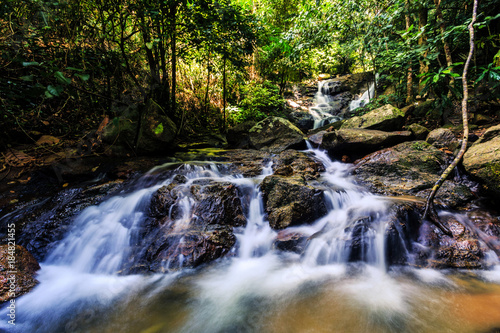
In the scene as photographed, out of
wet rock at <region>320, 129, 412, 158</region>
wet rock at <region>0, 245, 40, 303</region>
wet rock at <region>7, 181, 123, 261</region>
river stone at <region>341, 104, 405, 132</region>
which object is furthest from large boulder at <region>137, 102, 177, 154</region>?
river stone at <region>341, 104, 405, 132</region>

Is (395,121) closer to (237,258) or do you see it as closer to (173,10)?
(237,258)

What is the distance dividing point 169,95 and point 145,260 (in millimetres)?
5137

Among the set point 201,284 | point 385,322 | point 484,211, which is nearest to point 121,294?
point 201,284

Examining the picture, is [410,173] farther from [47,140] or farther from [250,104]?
[47,140]

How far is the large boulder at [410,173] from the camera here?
3.53m

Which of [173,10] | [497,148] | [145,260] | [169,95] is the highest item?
[173,10]

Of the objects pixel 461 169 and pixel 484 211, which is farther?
pixel 461 169

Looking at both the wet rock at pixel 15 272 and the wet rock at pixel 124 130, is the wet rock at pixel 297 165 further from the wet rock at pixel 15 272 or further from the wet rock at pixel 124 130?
the wet rock at pixel 15 272

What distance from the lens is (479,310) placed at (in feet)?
6.14

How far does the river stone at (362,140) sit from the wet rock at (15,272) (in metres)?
6.20

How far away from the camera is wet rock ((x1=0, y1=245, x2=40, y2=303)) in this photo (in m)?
2.23

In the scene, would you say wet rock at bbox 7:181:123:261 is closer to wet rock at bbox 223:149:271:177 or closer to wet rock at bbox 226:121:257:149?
wet rock at bbox 223:149:271:177

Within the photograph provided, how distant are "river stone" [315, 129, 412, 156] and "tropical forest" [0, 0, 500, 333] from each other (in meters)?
0.05

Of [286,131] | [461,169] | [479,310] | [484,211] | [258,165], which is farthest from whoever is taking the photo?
[286,131]
